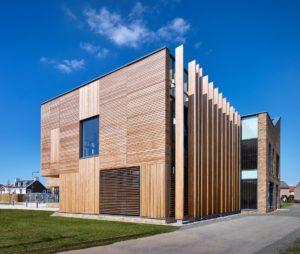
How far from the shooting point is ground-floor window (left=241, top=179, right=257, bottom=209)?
87.1 ft

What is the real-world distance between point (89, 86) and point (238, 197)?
14737 millimetres

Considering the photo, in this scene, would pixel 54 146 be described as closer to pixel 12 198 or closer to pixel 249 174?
pixel 249 174

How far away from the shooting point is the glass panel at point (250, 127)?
90.0 ft

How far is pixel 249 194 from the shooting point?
2681 centimetres

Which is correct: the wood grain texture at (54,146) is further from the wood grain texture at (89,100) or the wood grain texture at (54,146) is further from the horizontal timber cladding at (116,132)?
the wood grain texture at (89,100)

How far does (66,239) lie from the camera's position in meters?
10.6

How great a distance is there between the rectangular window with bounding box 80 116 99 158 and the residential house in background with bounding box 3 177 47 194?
2467 inches

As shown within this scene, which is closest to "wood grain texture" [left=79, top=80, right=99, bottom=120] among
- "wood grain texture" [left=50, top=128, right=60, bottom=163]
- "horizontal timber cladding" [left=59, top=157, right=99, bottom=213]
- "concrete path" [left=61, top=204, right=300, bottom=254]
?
"horizontal timber cladding" [left=59, top=157, right=99, bottom=213]

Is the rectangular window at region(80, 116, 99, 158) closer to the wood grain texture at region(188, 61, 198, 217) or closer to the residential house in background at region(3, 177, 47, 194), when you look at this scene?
the wood grain texture at region(188, 61, 198, 217)

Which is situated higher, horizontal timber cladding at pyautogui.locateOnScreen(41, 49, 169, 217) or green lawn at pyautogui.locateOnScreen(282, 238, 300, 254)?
horizontal timber cladding at pyautogui.locateOnScreen(41, 49, 169, 217)

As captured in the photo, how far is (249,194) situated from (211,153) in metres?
8.83

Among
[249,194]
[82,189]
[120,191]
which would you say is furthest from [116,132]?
[249,194]

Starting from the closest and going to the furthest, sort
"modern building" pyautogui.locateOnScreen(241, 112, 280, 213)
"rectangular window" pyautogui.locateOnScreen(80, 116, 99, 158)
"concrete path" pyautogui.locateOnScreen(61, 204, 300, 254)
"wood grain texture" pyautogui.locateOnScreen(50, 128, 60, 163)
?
"concrete path" pyautogui.locateOnScreen(61, 204, 300, 254)
"rectangular window" pyautogui.locateOnScreen(80, 116, 99, 158)
"wood grain texture" pyautogui.locateOnScreen(50, 128, 60, 163)
"modern building" pyautogui.locateOnScreen(241, 112, 280, 213)

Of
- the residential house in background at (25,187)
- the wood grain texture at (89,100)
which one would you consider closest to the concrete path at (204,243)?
the wood grain texture at (89,100)
